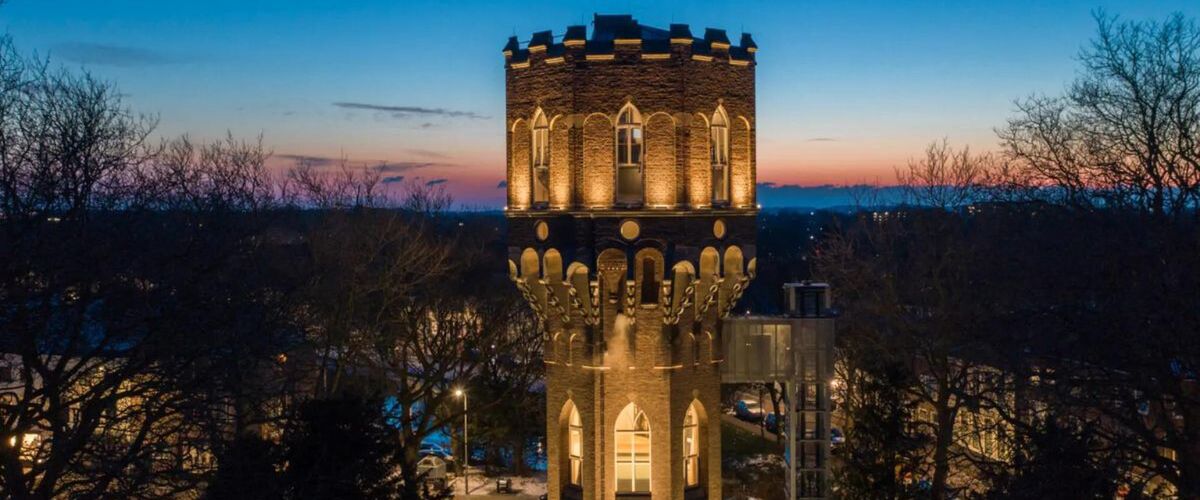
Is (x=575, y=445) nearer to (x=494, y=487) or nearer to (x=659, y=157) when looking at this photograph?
(x=659, y=157)

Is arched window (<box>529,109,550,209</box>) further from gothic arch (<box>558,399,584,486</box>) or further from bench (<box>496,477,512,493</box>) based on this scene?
bench (<box>496,477,512,493</box>)

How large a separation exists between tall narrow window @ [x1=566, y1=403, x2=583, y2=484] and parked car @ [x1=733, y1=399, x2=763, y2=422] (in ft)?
104

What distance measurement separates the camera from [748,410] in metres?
55.2

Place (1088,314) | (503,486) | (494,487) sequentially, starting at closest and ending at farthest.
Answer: (1088,314)
(503,486)
(494,487)

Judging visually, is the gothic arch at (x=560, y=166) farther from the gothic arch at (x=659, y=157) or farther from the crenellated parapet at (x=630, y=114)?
the gothic arch at (x=659, y=157)

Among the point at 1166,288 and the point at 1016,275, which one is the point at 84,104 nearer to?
the point at 1016,275

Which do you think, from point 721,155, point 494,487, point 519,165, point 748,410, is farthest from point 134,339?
point 748,410

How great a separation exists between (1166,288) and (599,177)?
1134 centimetres

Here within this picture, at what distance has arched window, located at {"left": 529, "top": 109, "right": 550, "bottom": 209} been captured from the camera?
23.0 meters

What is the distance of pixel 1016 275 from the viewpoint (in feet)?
73.2

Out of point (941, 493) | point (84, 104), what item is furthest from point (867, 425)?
point (84, 104)

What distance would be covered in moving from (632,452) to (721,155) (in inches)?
279

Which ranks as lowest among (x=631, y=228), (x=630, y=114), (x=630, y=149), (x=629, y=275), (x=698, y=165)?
(x=629, y=275)

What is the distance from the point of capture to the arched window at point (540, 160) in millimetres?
23000
